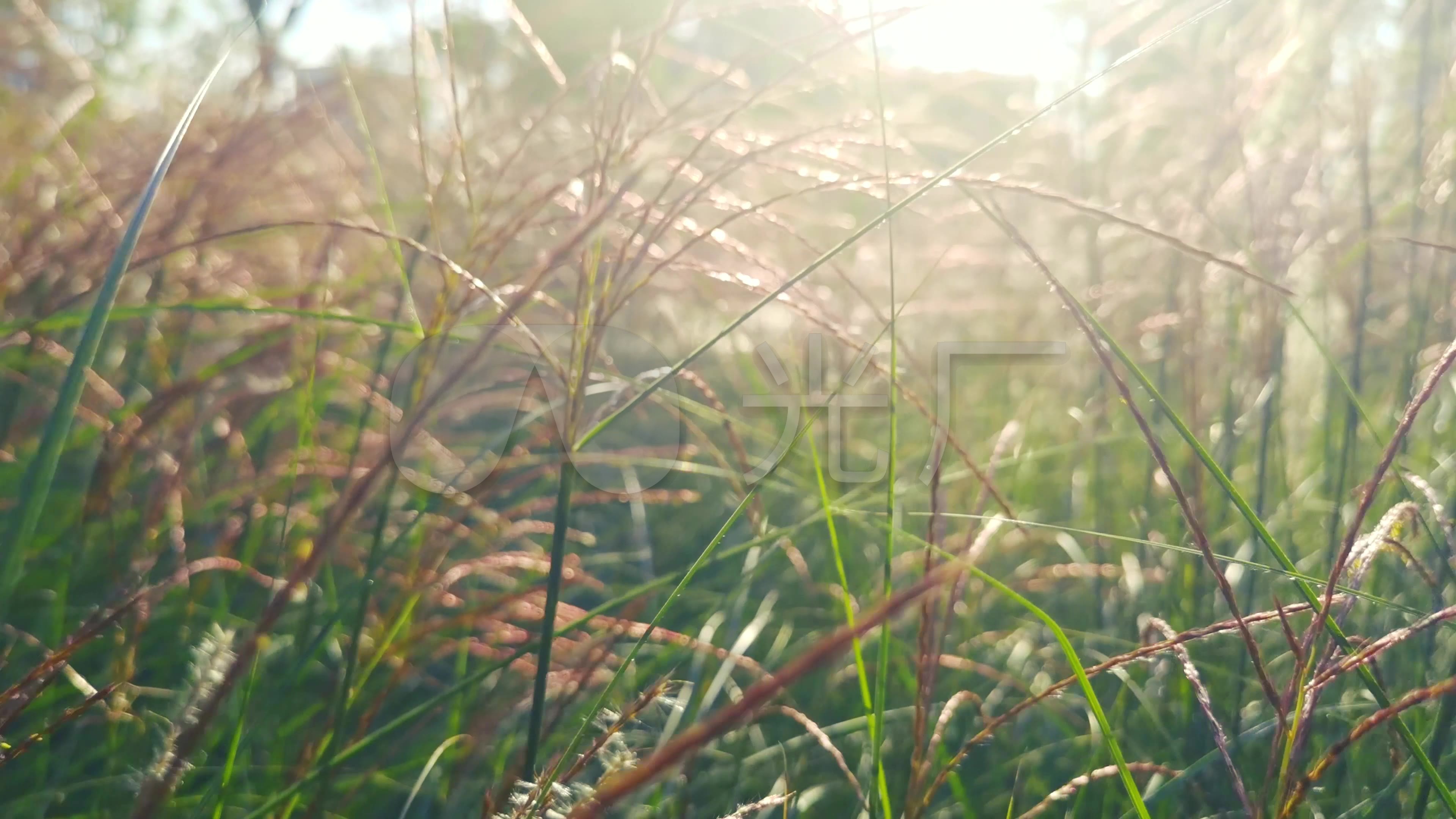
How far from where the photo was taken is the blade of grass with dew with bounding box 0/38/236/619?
40 cm

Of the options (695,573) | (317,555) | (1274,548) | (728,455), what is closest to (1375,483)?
(1274,548)

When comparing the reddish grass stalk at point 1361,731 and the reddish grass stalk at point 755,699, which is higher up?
the reddish grass stalk at point 755,699

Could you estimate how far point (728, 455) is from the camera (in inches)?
73.1

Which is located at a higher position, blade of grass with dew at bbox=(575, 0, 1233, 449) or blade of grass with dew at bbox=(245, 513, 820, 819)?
blade of grass with dew at bbox=(575, 0, 1233, 449)

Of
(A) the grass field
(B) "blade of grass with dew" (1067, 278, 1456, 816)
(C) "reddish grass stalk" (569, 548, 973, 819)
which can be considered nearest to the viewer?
(C) "reddish grass stalk" (569, 548, 973, 819)

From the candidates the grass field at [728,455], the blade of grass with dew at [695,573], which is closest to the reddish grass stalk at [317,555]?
the grass field at [728,455]

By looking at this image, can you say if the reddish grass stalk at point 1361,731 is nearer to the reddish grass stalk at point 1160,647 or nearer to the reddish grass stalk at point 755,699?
the reddish grass stalk at point 1160,647

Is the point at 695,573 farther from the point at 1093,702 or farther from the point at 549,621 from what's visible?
the point at 1093,702

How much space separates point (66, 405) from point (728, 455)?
1478 millimetres

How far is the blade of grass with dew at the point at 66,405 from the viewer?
1.30 ft

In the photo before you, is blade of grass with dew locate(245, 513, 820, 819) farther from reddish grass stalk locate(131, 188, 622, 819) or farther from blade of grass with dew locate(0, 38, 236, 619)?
blade of grass with dew locate(0, 38, 236, 619)

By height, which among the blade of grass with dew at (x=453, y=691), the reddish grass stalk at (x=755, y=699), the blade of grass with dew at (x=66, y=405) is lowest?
the blade of grass with dew at (x=453, y=691)

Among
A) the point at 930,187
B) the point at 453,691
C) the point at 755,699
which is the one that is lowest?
the point at 453,691

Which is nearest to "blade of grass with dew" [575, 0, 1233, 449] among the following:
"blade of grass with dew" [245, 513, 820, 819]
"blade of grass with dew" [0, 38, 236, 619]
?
"blade of grass with dew" [245, 513, 820, 819]
